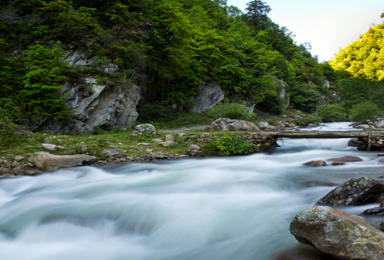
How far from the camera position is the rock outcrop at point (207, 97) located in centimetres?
2352

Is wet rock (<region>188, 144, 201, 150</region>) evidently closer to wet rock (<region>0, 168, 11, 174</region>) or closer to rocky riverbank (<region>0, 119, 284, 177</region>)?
rocky riverbank (<region>0, 119, 284, 177</region>)

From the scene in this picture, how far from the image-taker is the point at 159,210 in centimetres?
493

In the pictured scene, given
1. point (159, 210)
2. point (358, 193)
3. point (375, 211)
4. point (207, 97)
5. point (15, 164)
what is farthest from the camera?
point (207, 97)

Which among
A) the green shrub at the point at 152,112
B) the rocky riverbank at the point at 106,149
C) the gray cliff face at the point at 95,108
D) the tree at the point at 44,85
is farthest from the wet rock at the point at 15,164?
the green shrub at the point at 152,112

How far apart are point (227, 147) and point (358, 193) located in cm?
634

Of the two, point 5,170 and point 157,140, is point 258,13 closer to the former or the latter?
point 157,140

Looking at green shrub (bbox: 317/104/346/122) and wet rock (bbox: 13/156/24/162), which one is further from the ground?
green shrub (bbox: 317/104/346/122)

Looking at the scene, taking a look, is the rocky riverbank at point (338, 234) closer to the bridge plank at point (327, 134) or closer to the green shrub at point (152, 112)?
the bridge plank at point (327, 134)

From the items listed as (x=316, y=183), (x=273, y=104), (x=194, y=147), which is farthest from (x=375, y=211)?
(x=273, y=104)

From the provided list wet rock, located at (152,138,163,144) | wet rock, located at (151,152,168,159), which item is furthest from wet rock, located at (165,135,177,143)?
wet rock, located at (151,152,168,159)

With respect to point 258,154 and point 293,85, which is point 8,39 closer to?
point 258,154

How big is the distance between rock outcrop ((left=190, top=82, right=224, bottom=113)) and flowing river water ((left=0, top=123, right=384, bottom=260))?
1580 cm

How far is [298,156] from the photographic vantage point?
10438 mm

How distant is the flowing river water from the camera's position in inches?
146
